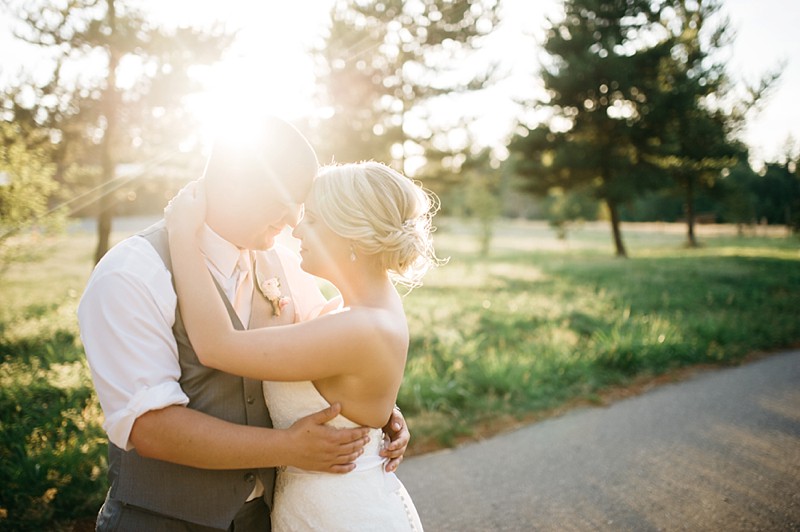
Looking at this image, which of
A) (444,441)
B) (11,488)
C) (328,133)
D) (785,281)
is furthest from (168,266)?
(328,133)

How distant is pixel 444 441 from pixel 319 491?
2643 millimetres

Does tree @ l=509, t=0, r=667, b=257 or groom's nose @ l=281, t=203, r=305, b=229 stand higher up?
tree @ l=509, t=0, r=667, b=257

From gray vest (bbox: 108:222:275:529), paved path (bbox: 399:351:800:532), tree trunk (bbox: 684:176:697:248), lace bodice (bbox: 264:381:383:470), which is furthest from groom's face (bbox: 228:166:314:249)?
tree trunk (bbox: 684:176:697:248)

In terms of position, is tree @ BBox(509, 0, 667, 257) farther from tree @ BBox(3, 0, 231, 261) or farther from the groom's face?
the groom's face

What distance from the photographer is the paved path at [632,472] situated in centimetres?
324

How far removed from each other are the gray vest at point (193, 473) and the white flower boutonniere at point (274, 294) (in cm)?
21

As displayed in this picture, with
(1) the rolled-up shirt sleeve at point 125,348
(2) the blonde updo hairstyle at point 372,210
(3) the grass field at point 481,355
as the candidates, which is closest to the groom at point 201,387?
(1) the rolled-up shirt sleeve at point 125,348

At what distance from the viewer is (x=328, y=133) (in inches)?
712

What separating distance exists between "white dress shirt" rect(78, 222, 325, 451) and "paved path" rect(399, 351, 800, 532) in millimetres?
2283

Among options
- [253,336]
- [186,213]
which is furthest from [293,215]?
[253,336]

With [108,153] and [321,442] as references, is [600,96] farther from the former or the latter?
[321,442]

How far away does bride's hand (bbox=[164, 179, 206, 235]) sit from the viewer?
5.70ft

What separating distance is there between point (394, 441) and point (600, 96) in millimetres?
21961

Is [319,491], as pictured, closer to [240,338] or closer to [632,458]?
[240,338]
